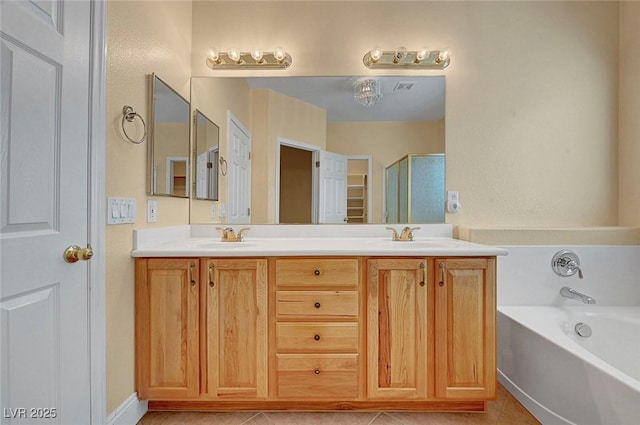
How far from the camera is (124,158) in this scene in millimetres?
1417

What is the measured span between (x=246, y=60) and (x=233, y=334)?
1786 millimetres

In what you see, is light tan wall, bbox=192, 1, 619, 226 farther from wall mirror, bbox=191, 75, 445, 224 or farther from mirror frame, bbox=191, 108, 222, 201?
mirror frame, bbox=191, 108, 222, 201

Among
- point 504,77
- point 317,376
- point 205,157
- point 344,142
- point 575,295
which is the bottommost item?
point 317,376

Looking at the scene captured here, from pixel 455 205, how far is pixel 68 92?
2.18m

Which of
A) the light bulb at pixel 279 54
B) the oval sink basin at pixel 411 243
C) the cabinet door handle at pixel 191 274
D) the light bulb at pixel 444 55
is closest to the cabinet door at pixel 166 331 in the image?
the cabinet door handle at pixel 191 274

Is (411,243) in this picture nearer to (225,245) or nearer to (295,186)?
(295,186)

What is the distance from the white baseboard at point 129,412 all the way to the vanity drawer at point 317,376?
2.30 ft

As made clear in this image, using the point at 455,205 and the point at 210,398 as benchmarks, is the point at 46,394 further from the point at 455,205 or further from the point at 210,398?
the point at 455,205

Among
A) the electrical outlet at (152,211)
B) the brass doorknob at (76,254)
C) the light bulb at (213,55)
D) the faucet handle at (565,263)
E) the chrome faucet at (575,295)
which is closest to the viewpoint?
the brass doorknob at (76,254)

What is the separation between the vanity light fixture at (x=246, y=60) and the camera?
6.90ft

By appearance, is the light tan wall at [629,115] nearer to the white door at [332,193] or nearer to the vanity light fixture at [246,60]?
the white door at [332,193]

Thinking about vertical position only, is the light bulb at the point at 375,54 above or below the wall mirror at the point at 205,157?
above

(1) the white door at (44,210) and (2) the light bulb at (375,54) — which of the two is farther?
(2) the light bulb at (375,54)

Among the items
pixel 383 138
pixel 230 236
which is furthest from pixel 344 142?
pixel 230 236
